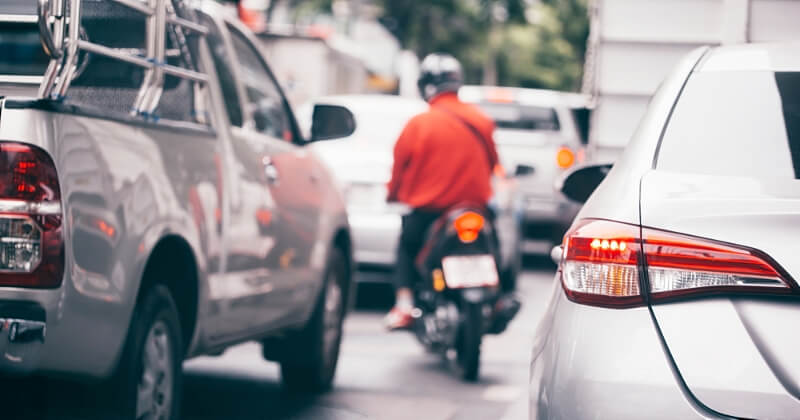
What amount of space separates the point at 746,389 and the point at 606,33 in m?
5.60

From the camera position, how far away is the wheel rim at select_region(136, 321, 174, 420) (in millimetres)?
4613

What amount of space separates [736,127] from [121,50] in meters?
2.28

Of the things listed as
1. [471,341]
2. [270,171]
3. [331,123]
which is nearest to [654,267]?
[270,171]

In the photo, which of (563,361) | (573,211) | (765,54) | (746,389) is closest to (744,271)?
(746,389)

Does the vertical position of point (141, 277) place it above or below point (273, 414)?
above

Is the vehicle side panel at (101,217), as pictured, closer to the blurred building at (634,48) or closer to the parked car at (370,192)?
the blurred building at (634,48)

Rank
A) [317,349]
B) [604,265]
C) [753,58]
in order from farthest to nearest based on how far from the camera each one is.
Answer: [317,349] → [753,58] → [604,265]

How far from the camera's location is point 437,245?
26.1 ft

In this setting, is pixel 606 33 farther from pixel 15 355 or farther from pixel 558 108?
pixel 558 108

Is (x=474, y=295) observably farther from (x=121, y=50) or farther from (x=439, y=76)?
(x=121, y=50)

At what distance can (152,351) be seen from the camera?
4.67m

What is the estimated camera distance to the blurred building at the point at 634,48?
27.2 feet

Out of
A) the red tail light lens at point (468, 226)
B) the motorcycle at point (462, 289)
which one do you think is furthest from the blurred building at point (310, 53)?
the red tail light lens at point (468, 226)

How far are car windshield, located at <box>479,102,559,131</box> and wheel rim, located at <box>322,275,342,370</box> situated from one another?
8.36 meters
